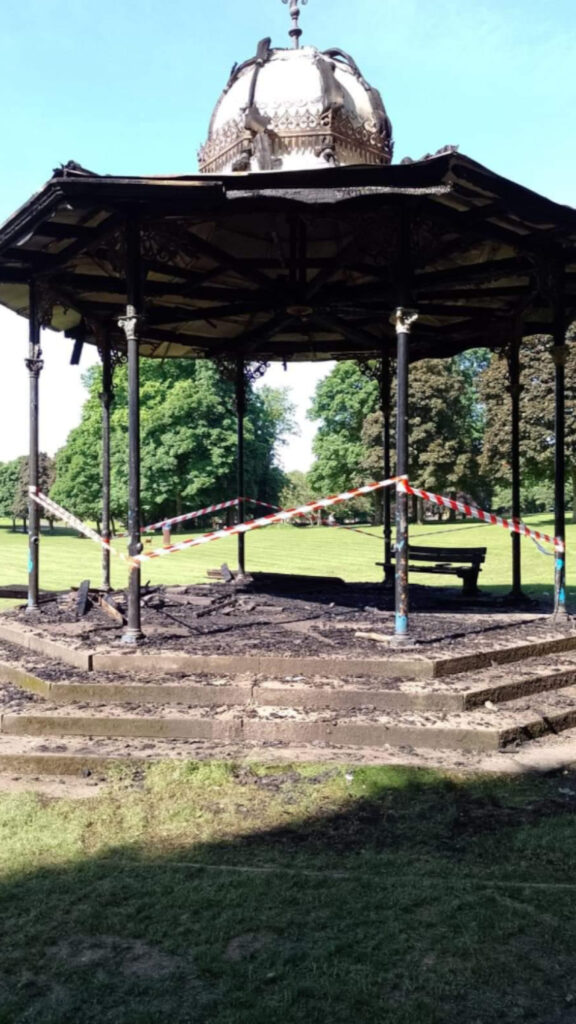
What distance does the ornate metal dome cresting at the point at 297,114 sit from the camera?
352 inches

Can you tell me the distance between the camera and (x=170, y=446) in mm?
47094

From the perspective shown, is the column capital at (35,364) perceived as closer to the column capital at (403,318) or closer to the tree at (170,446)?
the column capital at (403,318)

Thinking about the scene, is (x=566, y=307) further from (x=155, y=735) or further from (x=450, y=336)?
(x=155, y=735)

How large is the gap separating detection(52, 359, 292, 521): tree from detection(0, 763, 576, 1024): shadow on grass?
42349mm

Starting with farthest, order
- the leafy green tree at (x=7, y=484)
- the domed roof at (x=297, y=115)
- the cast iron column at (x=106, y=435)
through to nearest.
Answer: the leafy green tree at (x=7, y=484) → the cast iron column at (x=106, y=435) → the domed roof at (x=297, y=115)

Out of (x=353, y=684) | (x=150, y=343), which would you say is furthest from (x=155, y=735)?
(x=150, y=343)

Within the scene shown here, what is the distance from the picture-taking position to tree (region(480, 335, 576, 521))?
1641 inches

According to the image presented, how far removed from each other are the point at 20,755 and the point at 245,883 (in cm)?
237

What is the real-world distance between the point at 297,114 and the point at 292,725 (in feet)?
22.9

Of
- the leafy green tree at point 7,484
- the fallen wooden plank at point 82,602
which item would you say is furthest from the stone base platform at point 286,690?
the leafy green tree at point 7,484

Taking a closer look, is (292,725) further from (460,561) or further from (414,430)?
(414,430)

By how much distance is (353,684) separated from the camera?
6473mm

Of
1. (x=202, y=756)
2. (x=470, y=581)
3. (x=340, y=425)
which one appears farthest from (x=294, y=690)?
(x=340, y=425)

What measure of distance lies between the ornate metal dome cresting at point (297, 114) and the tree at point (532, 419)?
34.1 meters
